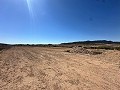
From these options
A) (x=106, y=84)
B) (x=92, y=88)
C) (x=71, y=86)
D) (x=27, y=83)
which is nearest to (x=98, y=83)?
(x=106, y=84)

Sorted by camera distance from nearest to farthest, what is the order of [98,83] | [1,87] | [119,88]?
[119,88] < [1,87] < [98,83]

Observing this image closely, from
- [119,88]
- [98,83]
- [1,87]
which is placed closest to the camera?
[119,88]

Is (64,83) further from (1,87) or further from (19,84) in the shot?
(1,87)

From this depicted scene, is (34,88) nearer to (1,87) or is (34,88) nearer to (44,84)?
(44,84)

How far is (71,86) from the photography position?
748cm

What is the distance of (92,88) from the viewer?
7070 mm

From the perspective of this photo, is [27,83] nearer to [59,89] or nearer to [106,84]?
[59,89]

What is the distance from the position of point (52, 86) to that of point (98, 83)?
256 centimetres

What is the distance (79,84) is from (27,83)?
294 centimetres

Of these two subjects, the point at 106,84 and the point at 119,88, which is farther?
the point at 106,84

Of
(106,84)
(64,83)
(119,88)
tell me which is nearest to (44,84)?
(64,83)

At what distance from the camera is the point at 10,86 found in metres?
7.57

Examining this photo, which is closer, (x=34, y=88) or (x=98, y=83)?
(x=34, y=88)

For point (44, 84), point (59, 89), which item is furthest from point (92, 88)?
point (44, 84)
